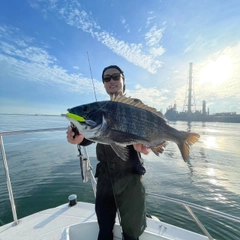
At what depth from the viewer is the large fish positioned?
191 cm

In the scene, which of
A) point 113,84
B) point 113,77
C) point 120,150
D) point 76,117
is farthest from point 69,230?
point 113,77

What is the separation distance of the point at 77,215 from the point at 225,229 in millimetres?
5728

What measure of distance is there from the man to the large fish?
222 mm

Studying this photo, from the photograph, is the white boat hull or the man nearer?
the man

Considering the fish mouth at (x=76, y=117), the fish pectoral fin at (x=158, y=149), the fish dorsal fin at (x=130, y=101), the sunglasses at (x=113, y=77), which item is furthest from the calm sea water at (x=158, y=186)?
the fish mouth at (x=76, y=117)

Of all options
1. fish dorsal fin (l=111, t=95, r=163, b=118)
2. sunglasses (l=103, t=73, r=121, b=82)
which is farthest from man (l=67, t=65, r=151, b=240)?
sunglasses (l=103, t=73, r=121, b=82)

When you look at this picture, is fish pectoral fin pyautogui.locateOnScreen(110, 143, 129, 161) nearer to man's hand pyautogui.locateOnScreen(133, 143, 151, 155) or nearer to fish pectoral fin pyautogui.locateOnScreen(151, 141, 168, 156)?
man's hand pyautogui.locateOnScreen(133, 143, 151, 155)

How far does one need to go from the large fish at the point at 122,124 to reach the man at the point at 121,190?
22 centimetres

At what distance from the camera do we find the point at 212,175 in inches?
444

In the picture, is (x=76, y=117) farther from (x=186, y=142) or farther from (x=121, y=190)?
(x=186, y=142)

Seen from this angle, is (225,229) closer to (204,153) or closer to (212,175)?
(212,175)

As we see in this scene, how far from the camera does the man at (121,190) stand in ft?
7.23

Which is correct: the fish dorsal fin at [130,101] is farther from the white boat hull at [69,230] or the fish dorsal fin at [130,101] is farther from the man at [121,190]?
the white boat hull at [69,230]

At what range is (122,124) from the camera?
207 cm
